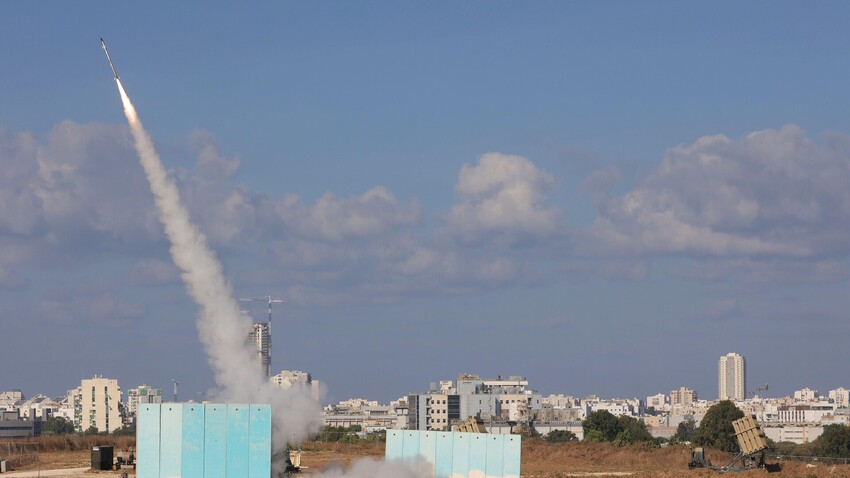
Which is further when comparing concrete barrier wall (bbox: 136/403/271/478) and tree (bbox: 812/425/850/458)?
tree (bbox: 812/425/850/458)

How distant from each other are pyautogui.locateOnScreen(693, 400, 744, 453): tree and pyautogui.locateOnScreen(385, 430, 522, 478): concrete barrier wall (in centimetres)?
7391

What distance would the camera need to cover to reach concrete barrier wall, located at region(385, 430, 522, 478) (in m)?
49.5

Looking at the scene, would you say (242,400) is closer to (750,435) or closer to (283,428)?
(283,428)

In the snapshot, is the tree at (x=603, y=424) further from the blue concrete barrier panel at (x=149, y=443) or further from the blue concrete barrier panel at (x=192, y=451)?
the blue concrete barrier panel at (x=149, y=443)

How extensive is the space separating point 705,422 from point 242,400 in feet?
277

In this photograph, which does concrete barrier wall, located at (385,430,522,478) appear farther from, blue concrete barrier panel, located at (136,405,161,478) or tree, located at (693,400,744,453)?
tree, located at (693,400,744,453)

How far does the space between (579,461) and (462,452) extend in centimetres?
2944

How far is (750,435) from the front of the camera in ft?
220

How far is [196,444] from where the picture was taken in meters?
47.6

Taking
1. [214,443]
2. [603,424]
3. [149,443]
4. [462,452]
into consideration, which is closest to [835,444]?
[603,424]

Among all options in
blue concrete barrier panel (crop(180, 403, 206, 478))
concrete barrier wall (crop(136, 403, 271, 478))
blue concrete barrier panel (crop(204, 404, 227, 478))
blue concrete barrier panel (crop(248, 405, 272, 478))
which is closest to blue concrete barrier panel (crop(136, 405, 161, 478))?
concrete barrier wall (crop(136, 403, 271, 478))

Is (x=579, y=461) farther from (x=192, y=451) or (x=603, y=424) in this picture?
(x=603, y=424)

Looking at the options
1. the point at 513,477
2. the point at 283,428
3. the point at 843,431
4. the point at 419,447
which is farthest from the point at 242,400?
the point at 843,431

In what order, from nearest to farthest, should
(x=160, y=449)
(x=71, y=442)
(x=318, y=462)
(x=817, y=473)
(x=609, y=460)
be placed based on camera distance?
(x=160, y=449), (x=817, y=473), (x=318, y=462), (x=609, y=460), (x=71, y=442)
